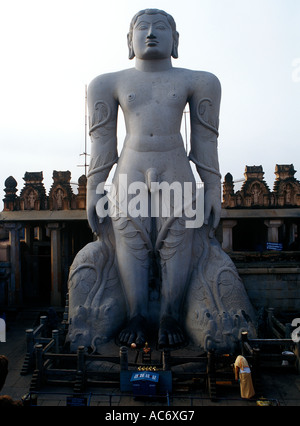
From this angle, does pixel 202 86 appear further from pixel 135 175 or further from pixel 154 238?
pixel 154 238

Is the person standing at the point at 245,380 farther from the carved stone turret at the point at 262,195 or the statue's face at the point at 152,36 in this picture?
the carved stone turret at the point at 262,195

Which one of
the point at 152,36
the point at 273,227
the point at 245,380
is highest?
the point at 152,36

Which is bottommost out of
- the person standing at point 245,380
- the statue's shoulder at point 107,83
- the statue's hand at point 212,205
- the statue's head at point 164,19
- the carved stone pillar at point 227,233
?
the person standing at point 245,380

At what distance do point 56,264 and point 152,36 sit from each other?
30.2 ft

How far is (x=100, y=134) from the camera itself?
8047 mm

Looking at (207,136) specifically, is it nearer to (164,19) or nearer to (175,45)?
(175,45)

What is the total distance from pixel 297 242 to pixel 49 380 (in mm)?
12295

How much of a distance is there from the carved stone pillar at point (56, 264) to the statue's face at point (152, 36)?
8.24 m

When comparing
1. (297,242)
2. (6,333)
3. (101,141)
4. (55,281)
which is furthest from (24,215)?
(297,242)

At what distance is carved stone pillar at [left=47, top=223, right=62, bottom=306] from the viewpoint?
1398cm

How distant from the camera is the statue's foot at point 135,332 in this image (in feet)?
22.7

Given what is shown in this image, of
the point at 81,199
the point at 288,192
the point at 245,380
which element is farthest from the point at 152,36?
the point at 288,192

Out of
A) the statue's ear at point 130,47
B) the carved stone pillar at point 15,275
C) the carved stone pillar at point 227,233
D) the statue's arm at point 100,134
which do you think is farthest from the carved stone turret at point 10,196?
the statue's ear at point 130,47

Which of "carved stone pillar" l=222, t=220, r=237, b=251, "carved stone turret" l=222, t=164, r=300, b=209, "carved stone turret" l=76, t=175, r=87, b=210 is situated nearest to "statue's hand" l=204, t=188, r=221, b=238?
"carved stone pillar" l=222, t=220, r=237, b=251
